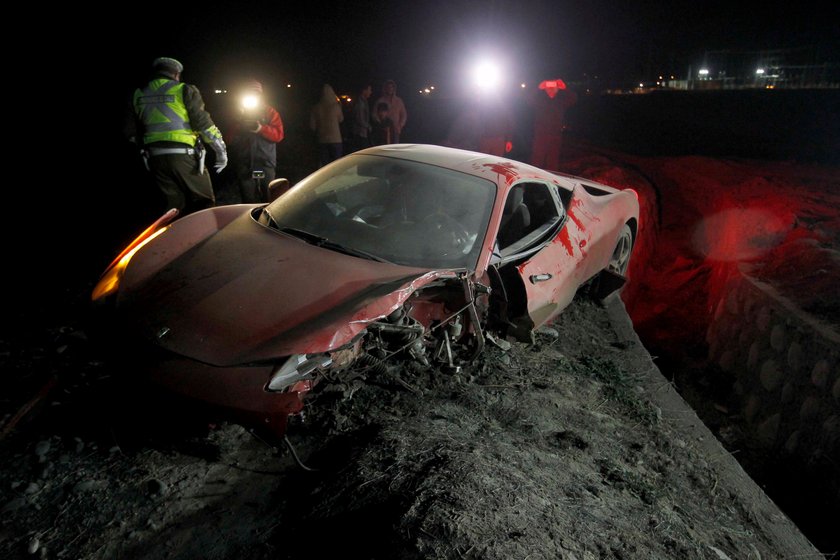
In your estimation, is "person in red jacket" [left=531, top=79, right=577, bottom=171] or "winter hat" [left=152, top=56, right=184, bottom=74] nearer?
"winter hat" [left=152, top=56, right=184, bottom=74]

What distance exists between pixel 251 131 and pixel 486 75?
4791 millimetres

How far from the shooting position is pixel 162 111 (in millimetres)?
4617

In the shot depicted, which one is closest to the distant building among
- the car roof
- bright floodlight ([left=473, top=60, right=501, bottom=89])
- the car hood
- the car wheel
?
bright floodlight ([left=473, top=60, right=501, bottom=89])

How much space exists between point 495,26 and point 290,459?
657 inches

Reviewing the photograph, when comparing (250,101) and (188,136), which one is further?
(250,101)

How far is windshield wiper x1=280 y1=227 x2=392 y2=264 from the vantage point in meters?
3.16

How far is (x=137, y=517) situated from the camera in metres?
2.25

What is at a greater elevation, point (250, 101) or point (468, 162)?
point (250, 101)

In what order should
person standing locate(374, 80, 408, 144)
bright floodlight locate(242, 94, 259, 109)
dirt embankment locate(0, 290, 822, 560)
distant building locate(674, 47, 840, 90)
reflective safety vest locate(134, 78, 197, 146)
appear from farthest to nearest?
distant building locate(674, 47, 840, 90), person standing locate(374, 80, 408, 144), bright floodlight locate(242, 94, 259, 109), reflective safety vest locate(134, 78, 197, 146), dirt embankment locate(0, 290, 822, 560)

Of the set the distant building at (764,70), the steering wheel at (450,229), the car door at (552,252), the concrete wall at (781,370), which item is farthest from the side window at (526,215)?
the distant building at (764,70)

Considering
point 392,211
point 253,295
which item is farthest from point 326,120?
point 253,295

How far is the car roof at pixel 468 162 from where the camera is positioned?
382cm

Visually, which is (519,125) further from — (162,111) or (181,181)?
(162,111)

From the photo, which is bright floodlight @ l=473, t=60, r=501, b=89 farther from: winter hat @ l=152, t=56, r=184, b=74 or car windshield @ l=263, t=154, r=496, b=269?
car windshield @ l=263, t=154, r=496, b=269
